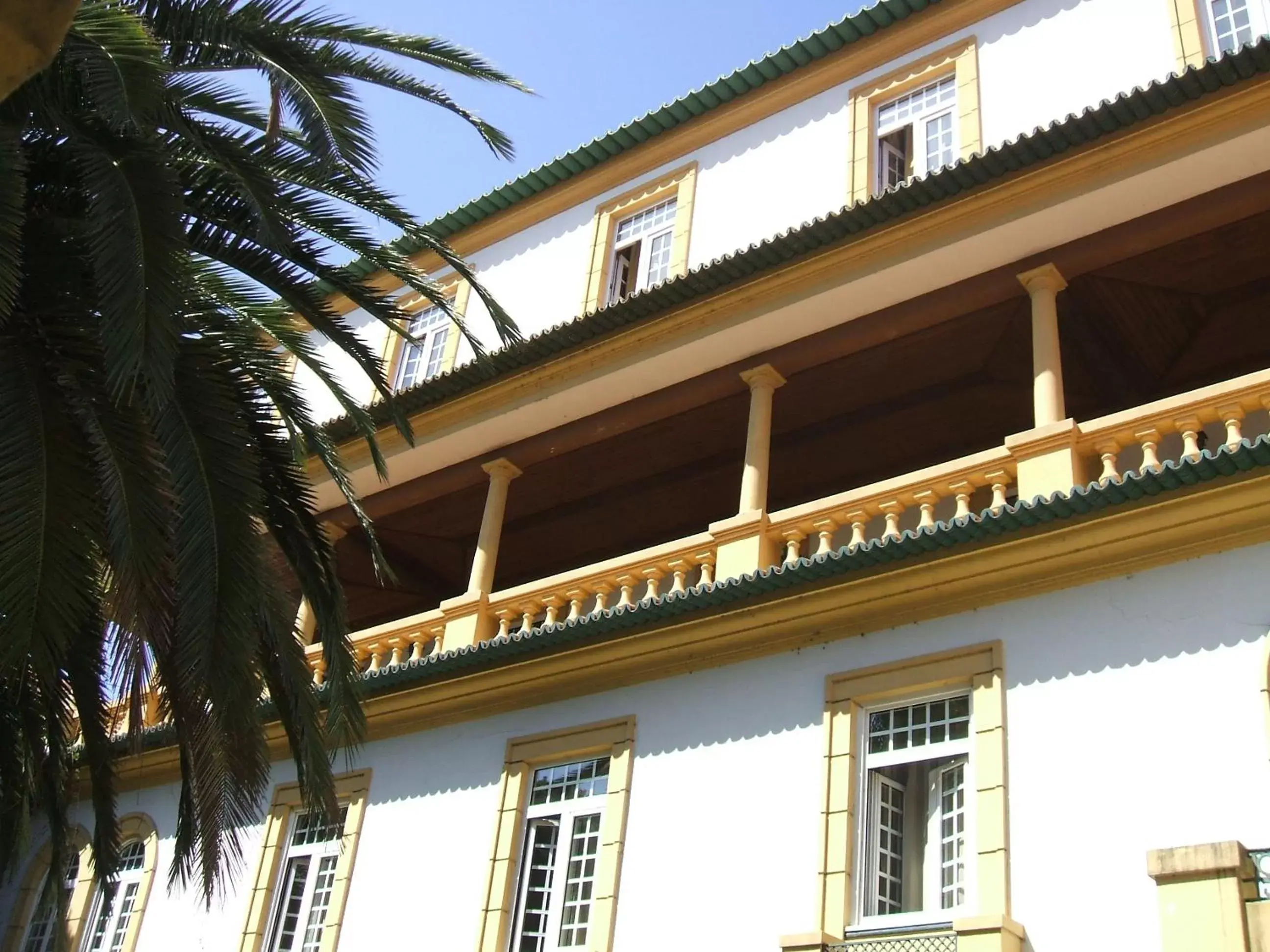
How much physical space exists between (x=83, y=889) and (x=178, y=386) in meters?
9.20

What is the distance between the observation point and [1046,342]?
10.8m

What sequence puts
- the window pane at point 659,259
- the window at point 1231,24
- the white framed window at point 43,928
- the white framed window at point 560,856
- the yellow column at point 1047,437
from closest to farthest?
the yellow column at point 1047,437, the white framed window at point 560,856, the window at point 1231,24, the white framed window at point 43,928, the window pane at point 659,259

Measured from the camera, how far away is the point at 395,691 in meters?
12.9

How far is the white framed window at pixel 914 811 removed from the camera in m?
9.33

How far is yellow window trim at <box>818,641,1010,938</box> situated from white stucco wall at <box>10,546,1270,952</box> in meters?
0.09

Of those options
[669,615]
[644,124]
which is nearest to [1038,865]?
[669,615]

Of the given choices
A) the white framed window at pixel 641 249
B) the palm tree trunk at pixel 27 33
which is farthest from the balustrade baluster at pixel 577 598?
the palm tree trunk at pixel 27 33

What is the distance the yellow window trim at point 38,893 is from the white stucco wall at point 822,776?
170 inches

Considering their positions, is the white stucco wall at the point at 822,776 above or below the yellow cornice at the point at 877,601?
below

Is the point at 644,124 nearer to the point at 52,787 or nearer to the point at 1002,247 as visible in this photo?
the point at 1002,247

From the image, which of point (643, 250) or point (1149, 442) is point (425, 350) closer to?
point (643, 250)

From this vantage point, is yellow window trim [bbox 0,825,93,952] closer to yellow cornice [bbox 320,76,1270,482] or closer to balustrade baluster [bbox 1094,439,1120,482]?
yellow cornice [bbox 320,76,1270,482]

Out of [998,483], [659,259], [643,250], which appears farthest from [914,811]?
[643,250]

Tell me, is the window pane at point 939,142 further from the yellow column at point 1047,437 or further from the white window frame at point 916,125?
the yellow column at point 1047,437
